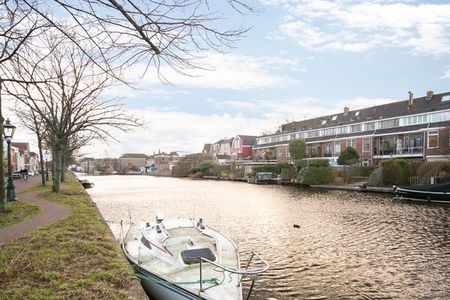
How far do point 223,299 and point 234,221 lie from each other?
15.0 metres

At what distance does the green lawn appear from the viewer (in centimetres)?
1286

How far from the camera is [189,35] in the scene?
5.32 meters

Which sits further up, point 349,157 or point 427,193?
point 349,157

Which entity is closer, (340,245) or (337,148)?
(340,245)

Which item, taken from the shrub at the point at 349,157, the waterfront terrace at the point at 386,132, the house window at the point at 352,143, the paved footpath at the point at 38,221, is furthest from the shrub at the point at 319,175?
the paved footpath at the point at 38,221

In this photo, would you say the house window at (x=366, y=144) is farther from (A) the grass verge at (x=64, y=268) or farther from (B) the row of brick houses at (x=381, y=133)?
(A) the grass verge at (x=64, y=268)

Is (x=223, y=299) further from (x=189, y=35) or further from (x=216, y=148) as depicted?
(x=216, y=148)

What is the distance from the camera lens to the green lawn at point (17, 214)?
1286 cm

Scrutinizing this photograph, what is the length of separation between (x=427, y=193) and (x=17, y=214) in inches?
1258

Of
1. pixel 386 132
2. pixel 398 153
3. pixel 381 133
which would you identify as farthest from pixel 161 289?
pixel 381 133

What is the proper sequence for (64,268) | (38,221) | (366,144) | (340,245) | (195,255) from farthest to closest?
(366,144) → (340,245) → (38,221) → (195,255) → (64,268)

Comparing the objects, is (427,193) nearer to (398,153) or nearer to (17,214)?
(398,153)

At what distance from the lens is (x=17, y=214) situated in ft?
46.9

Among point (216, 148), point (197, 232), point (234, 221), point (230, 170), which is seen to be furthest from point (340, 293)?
point (216, 148)
